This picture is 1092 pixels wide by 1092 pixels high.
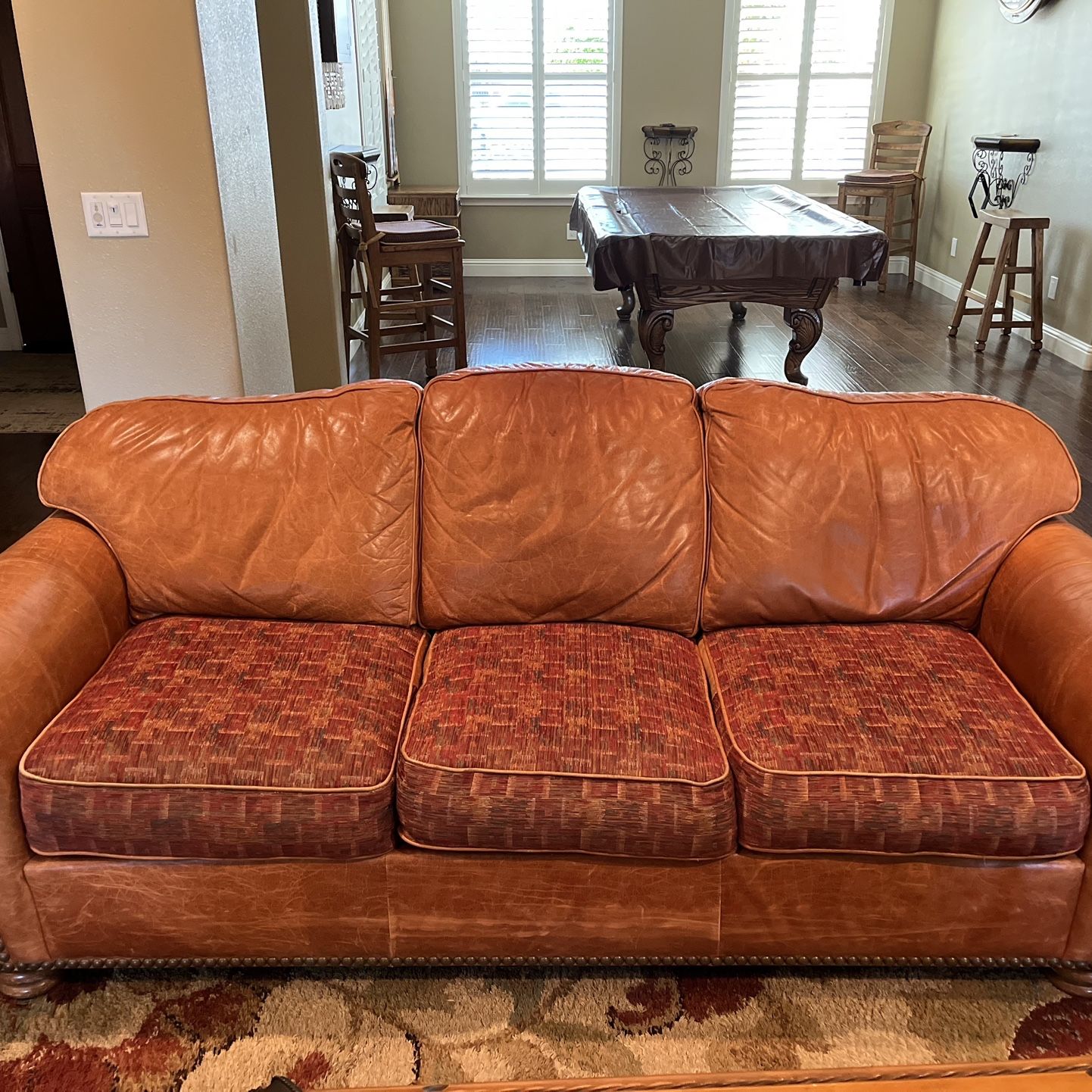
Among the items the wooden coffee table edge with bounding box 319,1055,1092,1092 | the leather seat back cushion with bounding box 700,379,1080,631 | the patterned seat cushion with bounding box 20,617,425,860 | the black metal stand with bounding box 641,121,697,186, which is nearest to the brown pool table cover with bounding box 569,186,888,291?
the leather seat back cushion with bounding box 700,379,1080,631

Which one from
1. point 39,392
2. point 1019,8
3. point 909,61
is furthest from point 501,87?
point 39,392

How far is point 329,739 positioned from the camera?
1607 mm

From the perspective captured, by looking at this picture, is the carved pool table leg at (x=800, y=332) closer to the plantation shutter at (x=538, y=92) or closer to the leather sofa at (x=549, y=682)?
the leather sofa at (x=549, y=682)

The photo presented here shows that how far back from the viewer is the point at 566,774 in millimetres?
1548

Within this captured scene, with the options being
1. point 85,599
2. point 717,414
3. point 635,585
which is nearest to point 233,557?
point 85,599

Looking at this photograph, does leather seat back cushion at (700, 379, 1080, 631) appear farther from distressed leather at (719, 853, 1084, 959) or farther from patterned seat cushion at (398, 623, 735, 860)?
distressed leather at (719, 853, 1084, 959)

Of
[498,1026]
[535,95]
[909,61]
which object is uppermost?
[909,61]

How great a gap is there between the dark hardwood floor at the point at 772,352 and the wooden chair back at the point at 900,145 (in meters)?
0.91

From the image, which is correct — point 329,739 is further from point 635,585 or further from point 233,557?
point 635,585

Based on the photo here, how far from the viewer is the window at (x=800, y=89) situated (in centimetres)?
733

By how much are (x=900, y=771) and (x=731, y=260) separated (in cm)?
339

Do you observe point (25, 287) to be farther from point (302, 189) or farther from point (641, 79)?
point (641, 79)

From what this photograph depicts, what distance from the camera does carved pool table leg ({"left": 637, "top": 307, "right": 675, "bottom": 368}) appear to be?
15.7ft

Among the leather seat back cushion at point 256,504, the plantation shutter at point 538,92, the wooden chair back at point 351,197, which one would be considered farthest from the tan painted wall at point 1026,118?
the leather seat back cushion at point 256,504
